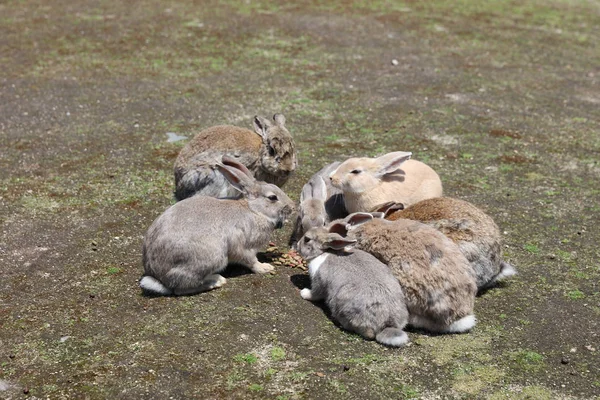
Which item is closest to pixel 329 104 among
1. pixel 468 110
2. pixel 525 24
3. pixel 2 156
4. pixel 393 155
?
pixel 468 110

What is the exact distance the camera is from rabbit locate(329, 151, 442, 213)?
650 cm

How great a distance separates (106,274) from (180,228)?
91 cm

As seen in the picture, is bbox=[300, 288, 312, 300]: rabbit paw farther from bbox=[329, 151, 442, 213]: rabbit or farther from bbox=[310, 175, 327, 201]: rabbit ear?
bbox=[329, 151, 442, 213]: rabbit

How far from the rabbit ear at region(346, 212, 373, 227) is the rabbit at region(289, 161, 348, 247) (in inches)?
13.6

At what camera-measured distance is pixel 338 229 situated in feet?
18.6

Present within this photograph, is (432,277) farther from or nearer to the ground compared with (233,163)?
nearer to the ground

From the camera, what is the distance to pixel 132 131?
30.2ft

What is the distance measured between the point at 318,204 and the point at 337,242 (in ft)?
2.75

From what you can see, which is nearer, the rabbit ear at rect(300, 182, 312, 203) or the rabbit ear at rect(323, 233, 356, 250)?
the rabbit ear at rect(323, 233, 356, 250)

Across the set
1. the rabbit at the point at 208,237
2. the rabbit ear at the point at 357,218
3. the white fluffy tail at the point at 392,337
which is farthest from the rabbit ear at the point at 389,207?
the white fluffy tail at the point at 392,337

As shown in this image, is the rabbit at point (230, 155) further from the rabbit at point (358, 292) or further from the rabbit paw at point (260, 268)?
the rabbit at point (358, 292)

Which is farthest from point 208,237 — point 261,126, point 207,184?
point 261,126

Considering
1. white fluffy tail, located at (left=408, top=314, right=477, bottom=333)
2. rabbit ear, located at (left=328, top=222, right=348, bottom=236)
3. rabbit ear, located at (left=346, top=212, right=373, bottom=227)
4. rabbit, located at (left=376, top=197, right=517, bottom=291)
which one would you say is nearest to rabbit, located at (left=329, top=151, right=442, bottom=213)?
rabbit, located at (left=376, top=197, right=517, bottom=291)

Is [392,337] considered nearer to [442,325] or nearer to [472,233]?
[442,325]
